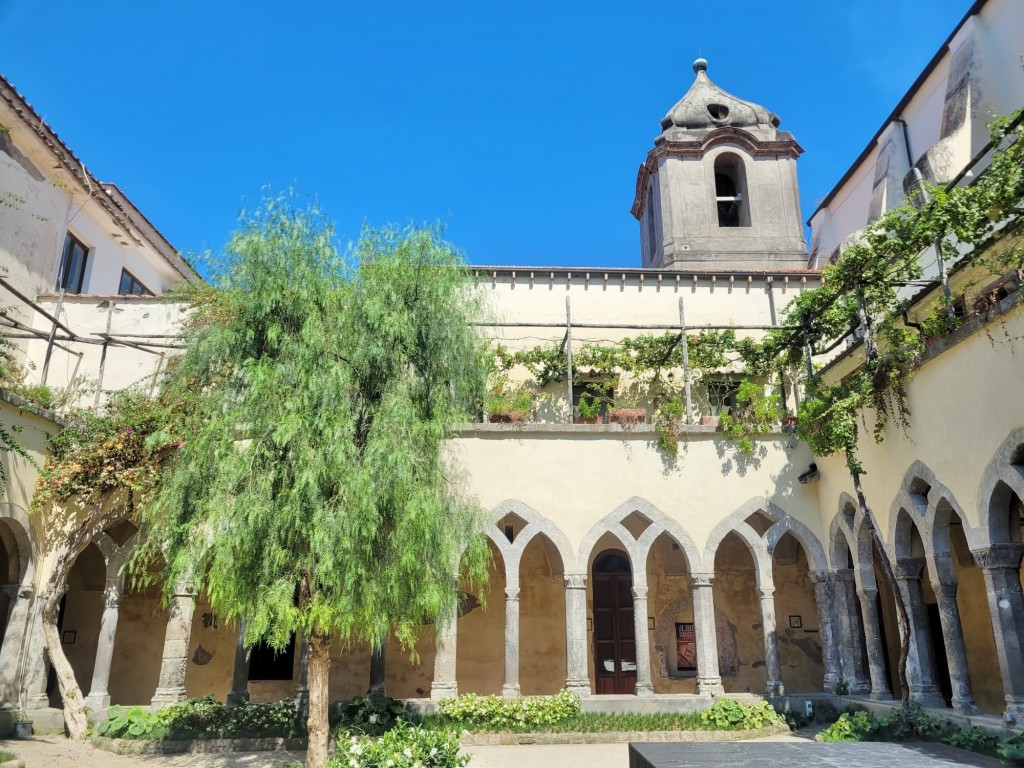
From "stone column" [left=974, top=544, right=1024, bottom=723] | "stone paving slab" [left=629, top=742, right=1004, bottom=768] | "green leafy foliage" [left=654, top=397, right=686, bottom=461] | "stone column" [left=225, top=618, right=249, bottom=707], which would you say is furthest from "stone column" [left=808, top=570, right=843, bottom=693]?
"stone column" [left=225, top=618, right=249, bottom=707]

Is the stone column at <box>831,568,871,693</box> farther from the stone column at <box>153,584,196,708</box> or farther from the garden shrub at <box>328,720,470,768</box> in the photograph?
the stone column at <box>153,584,196,708</box>

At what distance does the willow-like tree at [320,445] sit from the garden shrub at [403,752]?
0.80 meters

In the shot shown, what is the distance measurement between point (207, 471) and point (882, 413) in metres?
8.50

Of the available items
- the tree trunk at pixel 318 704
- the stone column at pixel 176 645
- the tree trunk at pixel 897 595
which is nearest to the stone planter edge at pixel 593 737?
the tree trunk at pixel 897 595

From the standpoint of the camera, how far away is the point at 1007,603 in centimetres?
813

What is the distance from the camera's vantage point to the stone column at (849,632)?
434 inches

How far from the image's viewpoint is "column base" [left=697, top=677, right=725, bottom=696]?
36.7 feet

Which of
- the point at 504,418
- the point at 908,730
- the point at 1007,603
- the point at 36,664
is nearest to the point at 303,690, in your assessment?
the point at 36,664

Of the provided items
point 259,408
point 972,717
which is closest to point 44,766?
point 259,408

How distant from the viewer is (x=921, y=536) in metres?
9.37

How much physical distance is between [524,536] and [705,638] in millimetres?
3212

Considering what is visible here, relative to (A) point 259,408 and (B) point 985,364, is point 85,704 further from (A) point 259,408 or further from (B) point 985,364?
(B) point 985,364

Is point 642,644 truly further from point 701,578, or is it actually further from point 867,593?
point 867,593

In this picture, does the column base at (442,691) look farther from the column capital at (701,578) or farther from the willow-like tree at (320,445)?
the column capital at (701,578)
